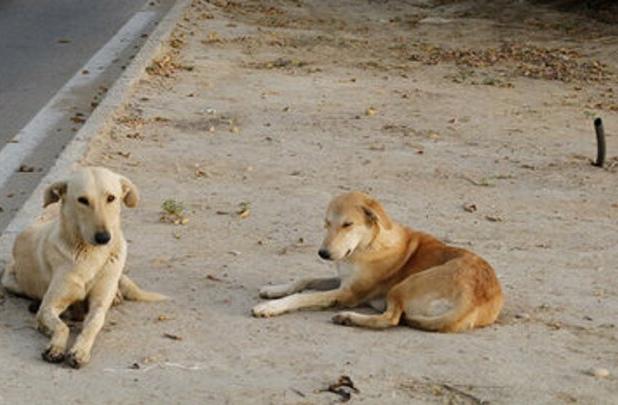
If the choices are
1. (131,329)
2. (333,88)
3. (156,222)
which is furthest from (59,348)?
(333,88)

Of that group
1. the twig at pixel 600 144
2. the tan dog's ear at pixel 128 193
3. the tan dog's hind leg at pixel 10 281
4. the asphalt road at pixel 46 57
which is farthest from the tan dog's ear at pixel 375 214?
the twig at pixel 600 144

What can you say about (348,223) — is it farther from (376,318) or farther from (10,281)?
(10,281)

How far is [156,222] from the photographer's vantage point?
27.7 feet

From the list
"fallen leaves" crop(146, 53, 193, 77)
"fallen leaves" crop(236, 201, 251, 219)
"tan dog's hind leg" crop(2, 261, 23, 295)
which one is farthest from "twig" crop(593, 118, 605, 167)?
"tan dog's hind leg" crop(2, 261, 23, 295)

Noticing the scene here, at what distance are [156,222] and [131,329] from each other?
2077mm

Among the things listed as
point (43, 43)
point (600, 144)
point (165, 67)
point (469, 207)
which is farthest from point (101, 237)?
point (43, 43)

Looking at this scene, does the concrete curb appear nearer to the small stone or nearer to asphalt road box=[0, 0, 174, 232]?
asphalt road box=[0, 0, 174, 232]

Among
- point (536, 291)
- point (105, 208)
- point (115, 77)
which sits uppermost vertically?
point (105, 208)

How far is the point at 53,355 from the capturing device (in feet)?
19.4

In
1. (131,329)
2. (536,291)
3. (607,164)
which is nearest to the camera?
(131,329)

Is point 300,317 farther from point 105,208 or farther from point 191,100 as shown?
point 191,100

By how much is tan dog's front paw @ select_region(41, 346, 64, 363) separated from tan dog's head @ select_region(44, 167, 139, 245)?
0.57m

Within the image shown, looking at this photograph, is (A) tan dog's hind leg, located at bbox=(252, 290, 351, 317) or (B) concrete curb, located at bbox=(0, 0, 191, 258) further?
(B) concrete curb, located at bbox=(0, 0, 191, 258)

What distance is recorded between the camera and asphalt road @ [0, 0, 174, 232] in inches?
401
